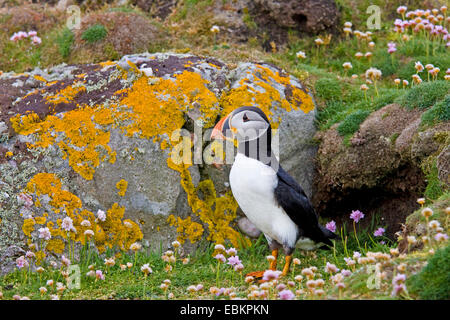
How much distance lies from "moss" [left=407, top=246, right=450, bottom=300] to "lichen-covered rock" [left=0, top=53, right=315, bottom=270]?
321cm

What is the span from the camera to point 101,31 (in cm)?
1039

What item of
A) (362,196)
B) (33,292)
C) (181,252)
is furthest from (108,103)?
(362,196)

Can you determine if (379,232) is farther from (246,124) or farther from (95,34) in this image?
(95,34)

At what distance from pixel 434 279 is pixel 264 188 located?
2.26m

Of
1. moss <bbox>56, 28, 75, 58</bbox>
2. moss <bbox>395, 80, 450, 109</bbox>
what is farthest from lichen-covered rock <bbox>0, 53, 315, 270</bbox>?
moss <bbox>56, 28, 75, 58</bbox>

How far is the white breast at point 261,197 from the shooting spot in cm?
639

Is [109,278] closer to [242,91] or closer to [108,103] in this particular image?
[108,103]

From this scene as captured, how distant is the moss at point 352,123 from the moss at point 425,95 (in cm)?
46

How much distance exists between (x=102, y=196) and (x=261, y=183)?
179 cm

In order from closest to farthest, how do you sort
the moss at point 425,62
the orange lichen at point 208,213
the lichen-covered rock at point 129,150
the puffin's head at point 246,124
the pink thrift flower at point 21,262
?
the pink thrift flower at point 21,262
the puffin's head at point 246,124
the lichen-covered rock at point 129,150
the orange lichen at point 208,213
the moss at point 425,62

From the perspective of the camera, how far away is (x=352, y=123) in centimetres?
788

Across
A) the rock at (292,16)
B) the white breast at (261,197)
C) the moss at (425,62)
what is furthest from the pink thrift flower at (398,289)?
the rock at (292,16)

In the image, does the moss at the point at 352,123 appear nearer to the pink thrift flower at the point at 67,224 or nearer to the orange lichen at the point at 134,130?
the orange lichen at the point at 134,130

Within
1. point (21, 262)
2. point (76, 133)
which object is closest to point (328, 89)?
point (76, 133)
